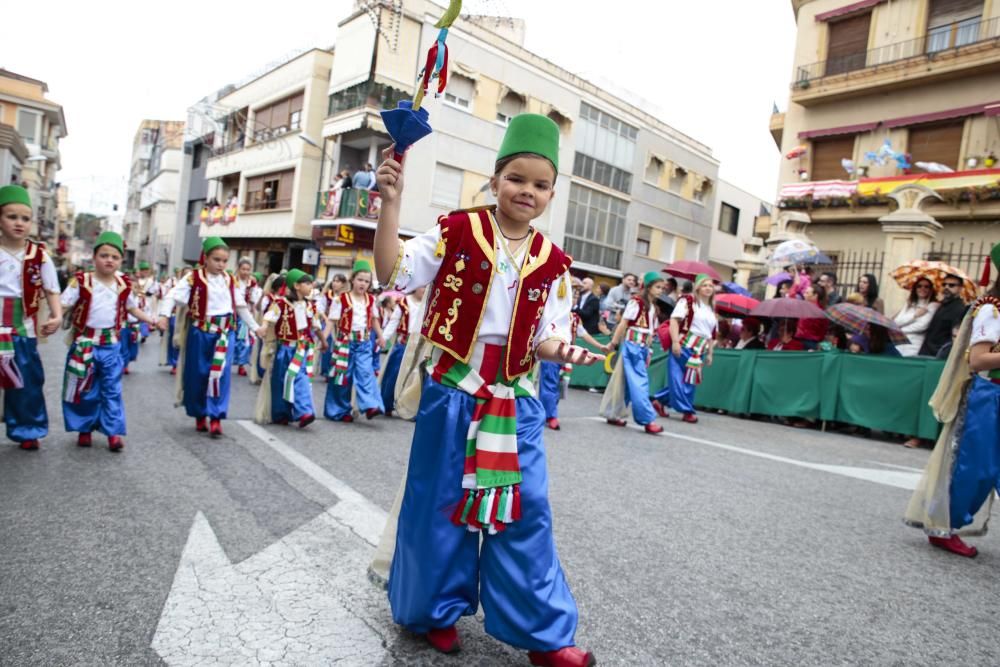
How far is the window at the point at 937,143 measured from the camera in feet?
63.5

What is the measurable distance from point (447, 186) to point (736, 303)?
48.4 feet

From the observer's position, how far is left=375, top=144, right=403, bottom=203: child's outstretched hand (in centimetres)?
237

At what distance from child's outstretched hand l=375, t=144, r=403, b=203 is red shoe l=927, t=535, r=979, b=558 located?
3991mm

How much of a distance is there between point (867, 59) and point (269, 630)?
24.0 m

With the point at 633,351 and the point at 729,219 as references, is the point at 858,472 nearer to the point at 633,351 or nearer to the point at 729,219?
the point at 633,351

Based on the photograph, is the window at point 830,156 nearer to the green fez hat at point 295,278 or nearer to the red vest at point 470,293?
the green fez hat at point 295,278

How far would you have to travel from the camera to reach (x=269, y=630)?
263 centimetres

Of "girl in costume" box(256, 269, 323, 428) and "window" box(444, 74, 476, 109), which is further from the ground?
"window" box(444, 74, 476, 109)

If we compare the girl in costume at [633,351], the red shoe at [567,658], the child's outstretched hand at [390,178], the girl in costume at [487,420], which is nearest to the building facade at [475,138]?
the girl in costume at [633,351]

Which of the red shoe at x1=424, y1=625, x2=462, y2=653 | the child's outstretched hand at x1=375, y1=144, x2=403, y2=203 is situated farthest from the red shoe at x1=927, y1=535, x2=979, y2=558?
the child's outstretched hand at x1=375, y1=144, x2=403, y2=203

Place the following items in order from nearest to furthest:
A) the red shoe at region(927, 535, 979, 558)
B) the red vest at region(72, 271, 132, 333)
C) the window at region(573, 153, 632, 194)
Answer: the red shoe at region(927, 535, 979, 558) → the red vest at region(72, 271, 132, 333) → the window at region(573, 153, 632, 194)

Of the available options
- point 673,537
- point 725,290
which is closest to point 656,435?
point 673,537

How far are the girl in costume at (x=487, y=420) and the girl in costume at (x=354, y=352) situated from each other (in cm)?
546

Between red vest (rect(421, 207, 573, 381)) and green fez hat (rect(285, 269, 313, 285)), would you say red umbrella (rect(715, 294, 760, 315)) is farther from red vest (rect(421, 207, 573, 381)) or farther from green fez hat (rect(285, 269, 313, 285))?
red vest (rect(421, 207, 573, 381))
